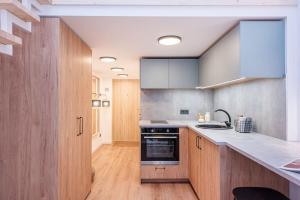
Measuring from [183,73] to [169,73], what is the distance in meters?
0.25

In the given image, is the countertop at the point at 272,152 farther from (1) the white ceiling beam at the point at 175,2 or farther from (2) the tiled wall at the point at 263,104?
(1) the white ceiling beam at the point at 175,2

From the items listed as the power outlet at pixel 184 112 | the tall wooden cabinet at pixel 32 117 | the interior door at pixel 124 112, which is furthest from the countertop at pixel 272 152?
the interior door at pixel 124 112

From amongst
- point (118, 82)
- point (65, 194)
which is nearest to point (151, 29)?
point (65, 194)

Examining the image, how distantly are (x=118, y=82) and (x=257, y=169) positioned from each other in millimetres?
5501

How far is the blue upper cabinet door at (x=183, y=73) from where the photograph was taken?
12.6 ft

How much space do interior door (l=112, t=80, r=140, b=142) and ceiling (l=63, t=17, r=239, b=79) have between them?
11.3ft

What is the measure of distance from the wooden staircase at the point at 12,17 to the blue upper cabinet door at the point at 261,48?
6.03 feet

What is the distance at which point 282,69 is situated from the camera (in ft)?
6.77

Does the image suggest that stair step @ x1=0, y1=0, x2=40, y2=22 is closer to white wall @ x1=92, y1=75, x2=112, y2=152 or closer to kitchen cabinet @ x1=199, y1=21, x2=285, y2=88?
kitchen cabinet @ x1=199, y1=21, x2=285, y2=88

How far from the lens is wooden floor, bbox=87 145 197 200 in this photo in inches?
116

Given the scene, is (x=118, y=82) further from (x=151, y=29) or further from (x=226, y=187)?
(x=226, y=187)

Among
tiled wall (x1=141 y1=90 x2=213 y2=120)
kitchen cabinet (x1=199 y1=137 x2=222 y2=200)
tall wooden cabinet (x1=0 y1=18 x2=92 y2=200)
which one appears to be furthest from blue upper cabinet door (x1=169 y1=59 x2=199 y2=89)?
tall wooden cabinet (x1=0 y1=18 x2=92 y2=200)

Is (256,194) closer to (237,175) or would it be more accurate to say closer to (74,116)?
(237,175)

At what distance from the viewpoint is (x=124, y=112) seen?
22.6 ft
